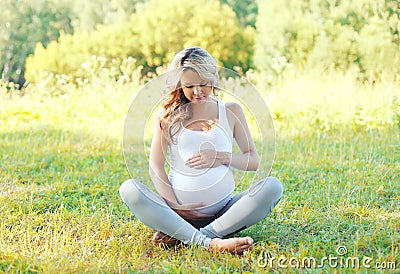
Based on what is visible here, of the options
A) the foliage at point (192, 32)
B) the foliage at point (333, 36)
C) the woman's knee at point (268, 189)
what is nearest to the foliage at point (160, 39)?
the foliage at point (192, 32)

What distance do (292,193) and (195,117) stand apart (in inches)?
40.5

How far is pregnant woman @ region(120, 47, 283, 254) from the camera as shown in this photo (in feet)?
6.78

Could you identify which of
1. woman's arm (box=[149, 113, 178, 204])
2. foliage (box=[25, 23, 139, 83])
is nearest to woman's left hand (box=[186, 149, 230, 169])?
woman's arm (box=[149, 113, 178, 204])

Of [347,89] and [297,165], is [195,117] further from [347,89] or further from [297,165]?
[347,89]

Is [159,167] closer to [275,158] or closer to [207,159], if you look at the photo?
[207,159]

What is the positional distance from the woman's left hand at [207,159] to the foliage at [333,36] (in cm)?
462

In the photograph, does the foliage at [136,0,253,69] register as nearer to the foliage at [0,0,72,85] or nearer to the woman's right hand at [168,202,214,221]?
the foliage at [0,0,72,85]

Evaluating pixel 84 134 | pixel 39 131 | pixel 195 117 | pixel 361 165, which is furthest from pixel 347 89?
pixel 195 117

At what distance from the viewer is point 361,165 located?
3.55m

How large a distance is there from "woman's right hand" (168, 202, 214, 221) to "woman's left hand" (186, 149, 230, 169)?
181 millimetres

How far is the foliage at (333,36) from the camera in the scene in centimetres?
818

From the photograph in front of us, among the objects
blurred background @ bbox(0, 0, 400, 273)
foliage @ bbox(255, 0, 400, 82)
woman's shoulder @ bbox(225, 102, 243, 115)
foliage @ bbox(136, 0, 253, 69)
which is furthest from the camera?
foliage @ bbox(136, 0, 253, 69)

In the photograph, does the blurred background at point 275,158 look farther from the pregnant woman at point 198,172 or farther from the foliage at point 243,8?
the foliage at point 243,8

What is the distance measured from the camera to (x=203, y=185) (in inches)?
83.7
